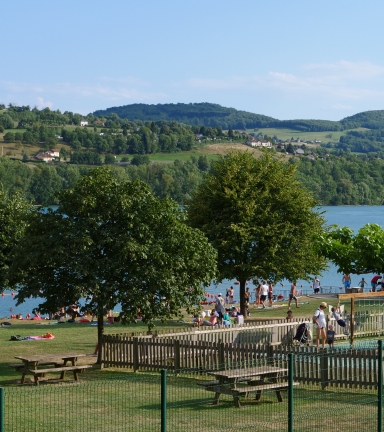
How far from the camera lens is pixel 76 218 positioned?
79.5 ft

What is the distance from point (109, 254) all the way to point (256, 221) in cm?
1674

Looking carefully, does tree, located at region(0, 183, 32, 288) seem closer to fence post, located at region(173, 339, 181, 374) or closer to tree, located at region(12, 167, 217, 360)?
tree, located at region(12, 167, 217, 360)

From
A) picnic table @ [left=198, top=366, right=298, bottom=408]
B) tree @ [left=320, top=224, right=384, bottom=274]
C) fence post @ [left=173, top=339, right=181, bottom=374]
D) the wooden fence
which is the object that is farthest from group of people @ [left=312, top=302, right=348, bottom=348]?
tree @ [left=320, top=224, right=384, bottom=274]

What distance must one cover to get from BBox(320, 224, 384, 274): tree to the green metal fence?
104 ft

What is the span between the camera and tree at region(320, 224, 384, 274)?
52.1 metres

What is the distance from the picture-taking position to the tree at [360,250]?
52.1 m

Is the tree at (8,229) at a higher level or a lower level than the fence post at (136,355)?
higher

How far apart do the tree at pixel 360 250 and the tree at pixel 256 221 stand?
37.6 feet

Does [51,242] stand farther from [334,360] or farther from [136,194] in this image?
[334,360]

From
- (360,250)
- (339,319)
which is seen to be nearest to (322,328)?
(339,319)

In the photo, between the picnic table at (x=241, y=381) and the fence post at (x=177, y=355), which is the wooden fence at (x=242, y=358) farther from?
the picnic table at (x=241, y=381)

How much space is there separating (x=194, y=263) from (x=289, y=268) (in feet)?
51.2

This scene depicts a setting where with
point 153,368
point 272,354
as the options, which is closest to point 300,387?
point 272,354

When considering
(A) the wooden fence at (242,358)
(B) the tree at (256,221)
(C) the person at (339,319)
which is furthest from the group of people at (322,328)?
(B) the tree at (256,221)
